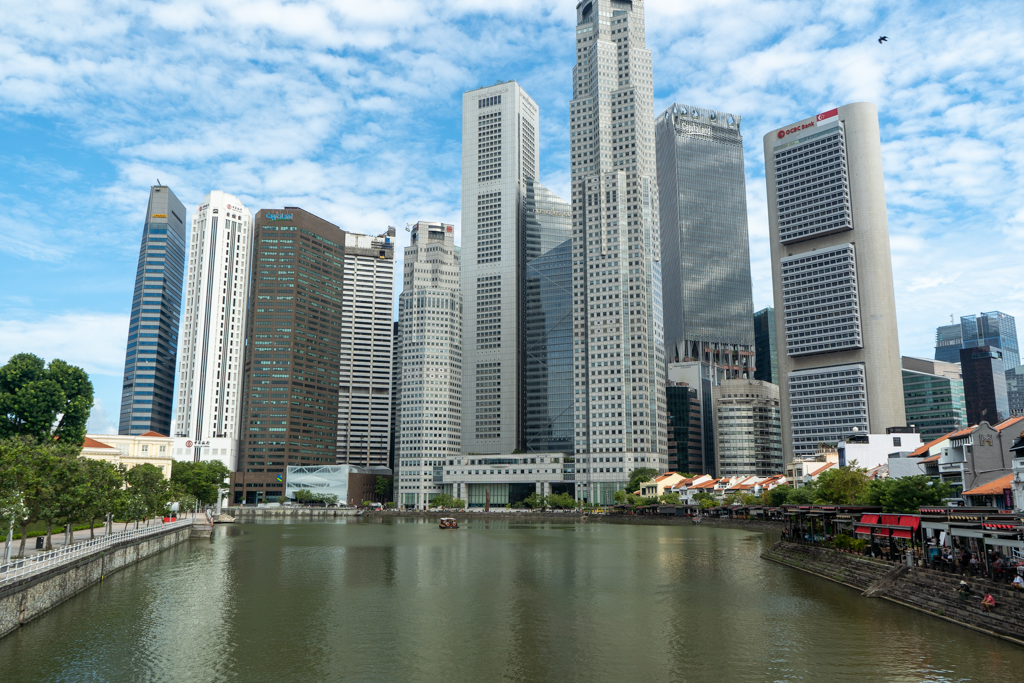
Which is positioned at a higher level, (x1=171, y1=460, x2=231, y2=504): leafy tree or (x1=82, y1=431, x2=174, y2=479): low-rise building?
(x1=82, y1=431, x2=174, y2=479): low-rise building

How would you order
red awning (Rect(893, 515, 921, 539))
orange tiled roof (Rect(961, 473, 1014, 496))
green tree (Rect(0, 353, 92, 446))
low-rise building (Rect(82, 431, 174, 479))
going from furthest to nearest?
1. low-rise building (Rect(82, 431, 174, 479))
2. green tree (Rect(0, 353, 92, 446))
3. orange tiled roof (Rect(961, 473, 1014, 496))
4. red awning (Rect(893, 515, 921, 539))

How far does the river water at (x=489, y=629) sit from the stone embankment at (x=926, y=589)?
1.26 metres

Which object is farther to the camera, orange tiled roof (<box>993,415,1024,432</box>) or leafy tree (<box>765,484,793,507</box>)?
leafy tree (<box>765,484,793,507</box>)

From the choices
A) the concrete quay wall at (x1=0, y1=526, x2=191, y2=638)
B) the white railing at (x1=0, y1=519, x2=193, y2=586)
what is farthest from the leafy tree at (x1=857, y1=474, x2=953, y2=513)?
the white railing at (x1=0, y1=519, x2=193, y2=586)

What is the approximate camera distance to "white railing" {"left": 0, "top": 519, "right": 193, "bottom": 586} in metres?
50.2

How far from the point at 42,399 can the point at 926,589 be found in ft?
362

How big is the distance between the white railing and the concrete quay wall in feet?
1.52

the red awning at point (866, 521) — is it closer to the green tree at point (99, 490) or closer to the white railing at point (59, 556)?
the white railing at point (59, 556)

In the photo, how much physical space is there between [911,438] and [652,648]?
141 metres

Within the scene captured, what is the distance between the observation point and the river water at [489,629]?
42.0m

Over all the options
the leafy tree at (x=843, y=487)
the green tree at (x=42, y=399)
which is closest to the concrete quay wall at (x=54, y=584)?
the green tree at (x=42, y=399)

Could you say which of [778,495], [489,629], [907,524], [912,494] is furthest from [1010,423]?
[489,629]

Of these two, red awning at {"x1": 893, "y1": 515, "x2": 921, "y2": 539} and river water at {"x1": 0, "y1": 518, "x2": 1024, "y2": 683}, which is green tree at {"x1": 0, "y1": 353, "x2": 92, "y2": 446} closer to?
river water at {"x1": 0, "y1": 518, "x2": 1024, "y2": 683}

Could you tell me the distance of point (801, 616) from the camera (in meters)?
57.0
